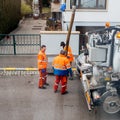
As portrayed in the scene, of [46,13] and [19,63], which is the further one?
[46,13]

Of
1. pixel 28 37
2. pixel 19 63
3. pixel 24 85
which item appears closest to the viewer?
pixel 24 85

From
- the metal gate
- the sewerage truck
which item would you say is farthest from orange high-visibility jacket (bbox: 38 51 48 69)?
the metal gate

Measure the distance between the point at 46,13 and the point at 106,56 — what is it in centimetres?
2603

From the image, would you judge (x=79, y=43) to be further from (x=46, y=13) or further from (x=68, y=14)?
(x=46, y=13)

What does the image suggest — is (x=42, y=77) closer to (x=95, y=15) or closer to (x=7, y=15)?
(x=95, y=15)

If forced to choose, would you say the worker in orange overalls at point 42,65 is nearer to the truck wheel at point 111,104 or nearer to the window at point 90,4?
the truck wheel at point 111,104

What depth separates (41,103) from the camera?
9.54m

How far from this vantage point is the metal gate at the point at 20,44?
15016 millimetres

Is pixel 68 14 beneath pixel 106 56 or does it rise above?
above

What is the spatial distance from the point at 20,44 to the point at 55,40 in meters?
2.31

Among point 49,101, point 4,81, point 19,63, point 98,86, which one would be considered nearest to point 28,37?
point 19,63

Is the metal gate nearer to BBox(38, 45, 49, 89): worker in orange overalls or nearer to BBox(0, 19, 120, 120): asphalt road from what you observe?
BBox(0, 19, 120, 120): asphalt road

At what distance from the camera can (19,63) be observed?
44.9ft

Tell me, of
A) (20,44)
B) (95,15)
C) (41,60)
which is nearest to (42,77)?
(41,60)
